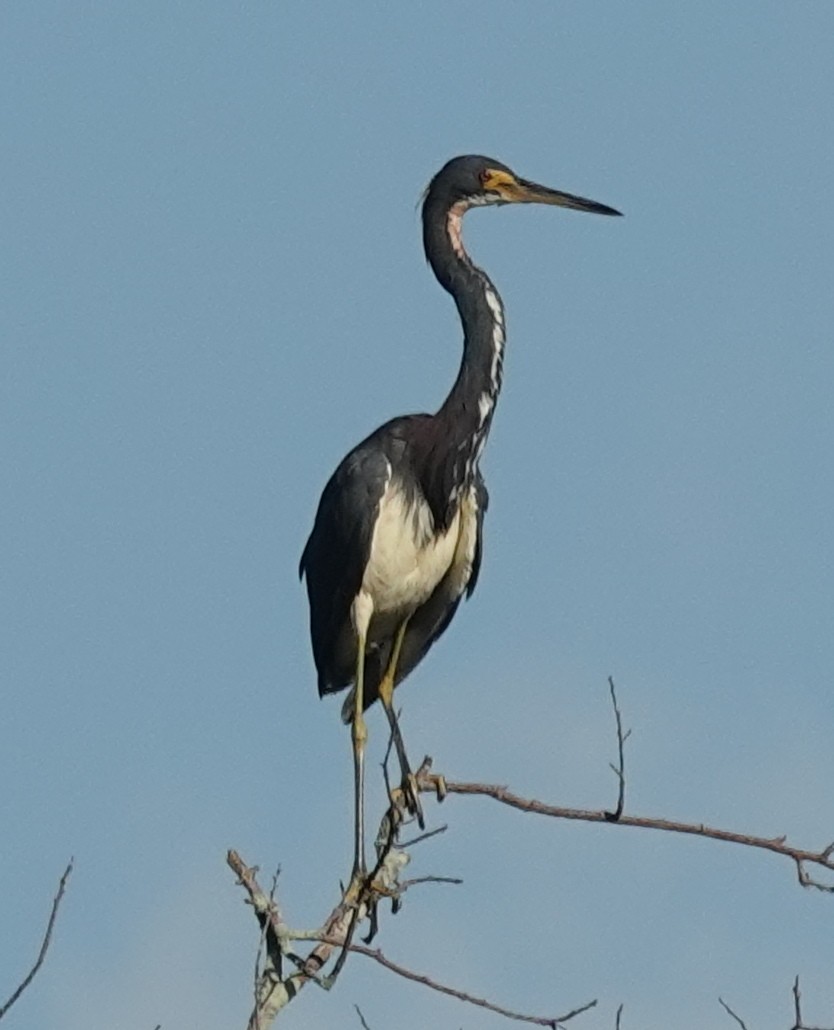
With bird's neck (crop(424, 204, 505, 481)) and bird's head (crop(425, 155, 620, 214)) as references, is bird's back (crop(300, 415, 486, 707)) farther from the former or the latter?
bird's head (crop(425, 155, 620, 214))

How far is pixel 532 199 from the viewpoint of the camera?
856cm

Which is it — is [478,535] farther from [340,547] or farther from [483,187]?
[483,187]

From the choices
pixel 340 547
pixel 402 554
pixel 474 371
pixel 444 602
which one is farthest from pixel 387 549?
pixel 474 371

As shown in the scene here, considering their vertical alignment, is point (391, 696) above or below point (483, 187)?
below

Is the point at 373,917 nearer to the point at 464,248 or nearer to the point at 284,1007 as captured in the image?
the point at 284,1007

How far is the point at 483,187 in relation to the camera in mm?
8508

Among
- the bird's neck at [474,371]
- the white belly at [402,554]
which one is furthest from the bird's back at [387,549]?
the bird's neck at [474,371]

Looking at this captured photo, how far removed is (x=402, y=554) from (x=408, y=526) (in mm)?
103

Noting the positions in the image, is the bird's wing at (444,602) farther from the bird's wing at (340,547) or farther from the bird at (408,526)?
the bird's wing at (340,547)

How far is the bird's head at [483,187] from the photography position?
27.8ft

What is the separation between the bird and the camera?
7.86m

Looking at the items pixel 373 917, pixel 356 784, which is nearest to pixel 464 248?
pixel 356 784

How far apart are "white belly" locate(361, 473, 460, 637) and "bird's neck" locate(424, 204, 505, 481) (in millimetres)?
257

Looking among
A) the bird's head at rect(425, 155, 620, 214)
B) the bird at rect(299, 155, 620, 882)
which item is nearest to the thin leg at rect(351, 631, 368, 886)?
the bird at rect(299, 155, 620, 882)
